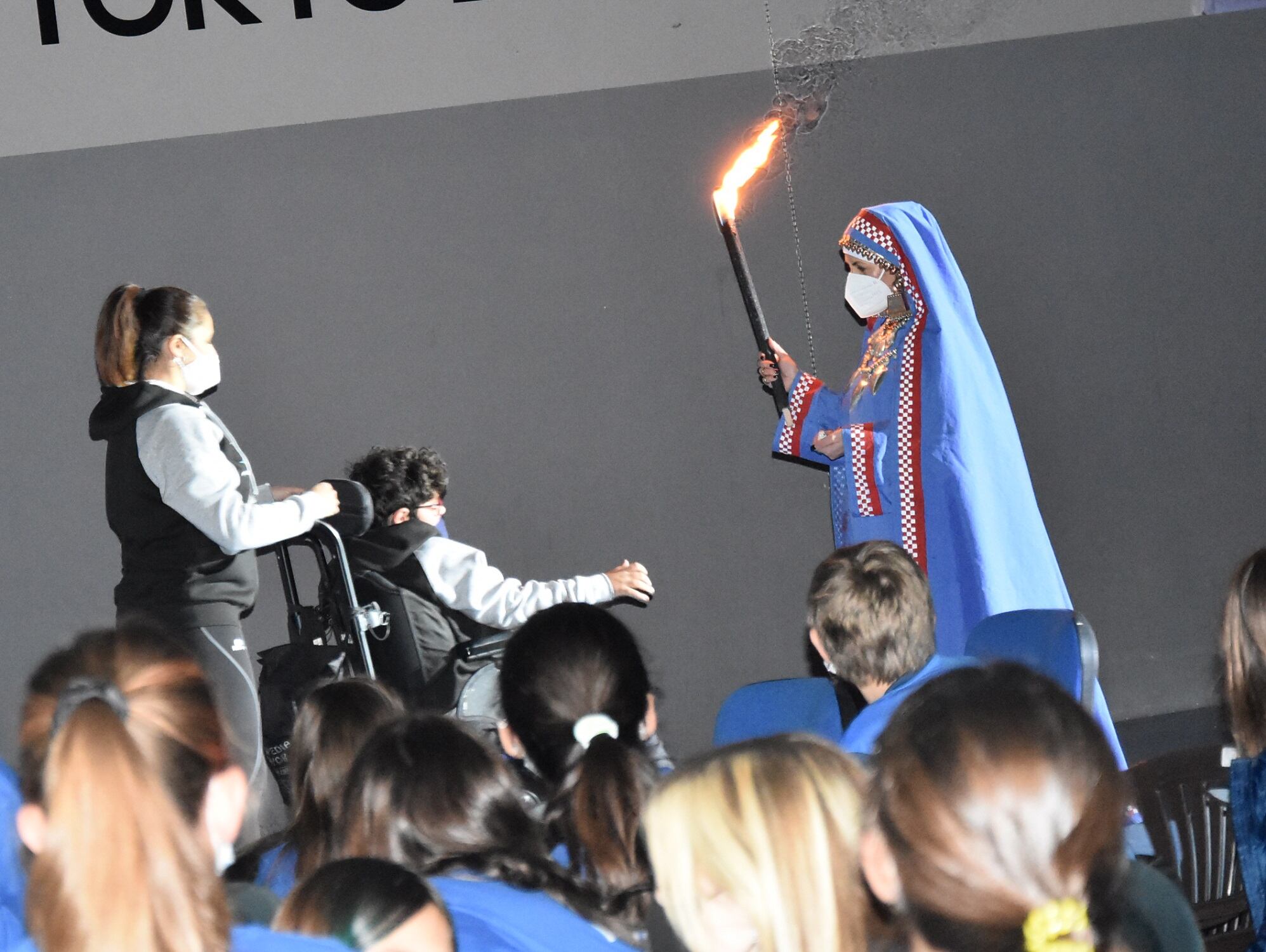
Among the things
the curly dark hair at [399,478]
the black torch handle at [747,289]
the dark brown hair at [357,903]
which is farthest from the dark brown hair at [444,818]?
the black torch handle at [747,289]

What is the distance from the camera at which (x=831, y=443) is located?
3.50 m

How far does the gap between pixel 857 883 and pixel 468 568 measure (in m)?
2.39

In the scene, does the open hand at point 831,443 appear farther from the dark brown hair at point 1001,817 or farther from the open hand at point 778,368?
the dark brown hair at point 1001,817

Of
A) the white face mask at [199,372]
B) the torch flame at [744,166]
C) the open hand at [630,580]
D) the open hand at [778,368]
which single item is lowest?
the open hand at [630,580]

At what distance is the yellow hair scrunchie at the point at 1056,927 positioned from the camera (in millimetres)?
891

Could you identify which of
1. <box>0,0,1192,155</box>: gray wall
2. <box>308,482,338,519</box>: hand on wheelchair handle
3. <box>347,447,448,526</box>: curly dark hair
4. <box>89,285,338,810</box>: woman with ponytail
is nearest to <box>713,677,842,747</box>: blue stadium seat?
<box>89,285,338,810</box>: woman with ponytail

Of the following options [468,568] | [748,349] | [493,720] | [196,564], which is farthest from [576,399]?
[196,564]

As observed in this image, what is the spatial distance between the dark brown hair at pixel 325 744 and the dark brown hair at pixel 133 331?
116cm

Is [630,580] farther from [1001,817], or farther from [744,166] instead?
[1001,817]

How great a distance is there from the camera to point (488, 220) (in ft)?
13.2

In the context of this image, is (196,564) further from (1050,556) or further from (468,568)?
(1050,556)

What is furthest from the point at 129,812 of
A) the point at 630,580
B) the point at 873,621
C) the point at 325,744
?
the point at 630,580

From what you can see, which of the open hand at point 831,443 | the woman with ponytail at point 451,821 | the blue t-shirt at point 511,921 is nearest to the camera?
the blue t-shirt at point 511,921

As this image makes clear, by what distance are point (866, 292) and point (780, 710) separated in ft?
5.44
